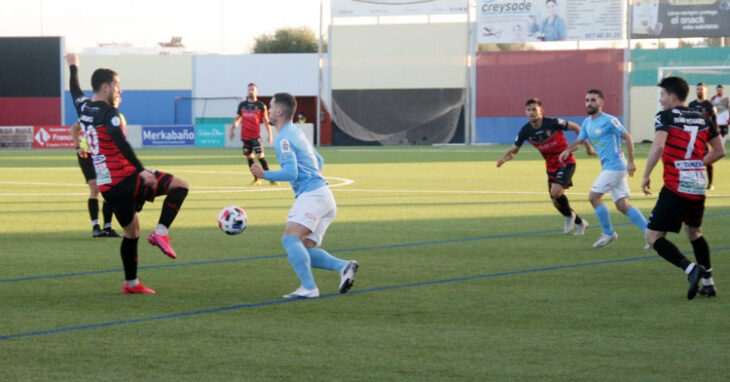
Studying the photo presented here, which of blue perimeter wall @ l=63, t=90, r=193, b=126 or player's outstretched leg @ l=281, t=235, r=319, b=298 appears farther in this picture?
blue perimeter wall @ l=63, t=90, r=193, b=126

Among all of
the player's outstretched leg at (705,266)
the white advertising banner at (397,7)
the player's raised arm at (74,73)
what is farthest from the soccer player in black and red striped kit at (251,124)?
the white advertising banner at (397,7)

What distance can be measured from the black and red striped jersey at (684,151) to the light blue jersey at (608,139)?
13.2 ft

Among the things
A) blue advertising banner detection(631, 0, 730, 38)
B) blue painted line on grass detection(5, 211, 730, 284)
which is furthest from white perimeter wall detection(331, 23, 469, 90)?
blue painted line on grass detection(5, 211, 730, 284)

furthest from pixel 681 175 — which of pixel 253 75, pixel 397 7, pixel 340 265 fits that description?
pixel 253 75

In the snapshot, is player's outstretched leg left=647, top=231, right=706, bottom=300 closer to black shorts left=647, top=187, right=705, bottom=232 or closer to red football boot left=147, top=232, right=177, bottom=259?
black shorts left=647, top=187, right=705, bottom=232

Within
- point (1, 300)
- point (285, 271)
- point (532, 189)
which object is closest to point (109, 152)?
point (1, 300)

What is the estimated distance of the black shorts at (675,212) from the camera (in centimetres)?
895

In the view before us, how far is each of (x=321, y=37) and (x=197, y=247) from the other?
45.3 meters

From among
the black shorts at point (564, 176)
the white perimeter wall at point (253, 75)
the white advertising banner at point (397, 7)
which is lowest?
the black shorts at point (564, 176)

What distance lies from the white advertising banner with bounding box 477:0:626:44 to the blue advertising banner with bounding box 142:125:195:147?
1671 cm

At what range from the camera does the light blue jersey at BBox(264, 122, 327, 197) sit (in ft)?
28.5

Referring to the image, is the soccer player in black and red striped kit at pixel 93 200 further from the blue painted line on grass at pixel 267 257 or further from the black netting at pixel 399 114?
the black netting at pixel 399 114

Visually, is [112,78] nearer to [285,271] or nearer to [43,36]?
[285,271]

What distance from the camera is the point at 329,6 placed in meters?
57.2
